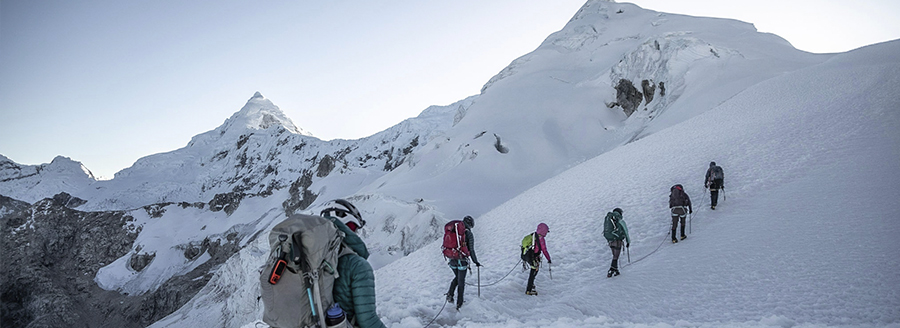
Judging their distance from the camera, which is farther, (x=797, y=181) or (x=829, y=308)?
(x=797, y=181)

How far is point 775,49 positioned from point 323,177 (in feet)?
186

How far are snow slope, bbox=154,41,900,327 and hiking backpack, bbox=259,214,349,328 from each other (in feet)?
15.0

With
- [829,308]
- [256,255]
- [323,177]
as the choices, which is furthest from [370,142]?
[829,308]

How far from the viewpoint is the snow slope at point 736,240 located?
5422mm

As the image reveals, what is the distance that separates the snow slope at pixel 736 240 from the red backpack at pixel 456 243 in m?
1.18

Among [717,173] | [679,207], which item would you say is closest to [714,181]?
[717,173]

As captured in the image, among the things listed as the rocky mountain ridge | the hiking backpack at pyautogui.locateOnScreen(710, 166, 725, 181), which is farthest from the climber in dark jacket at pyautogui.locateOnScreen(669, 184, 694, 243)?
the rocky mountain ridge

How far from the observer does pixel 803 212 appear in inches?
316

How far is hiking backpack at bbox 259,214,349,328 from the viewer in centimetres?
258

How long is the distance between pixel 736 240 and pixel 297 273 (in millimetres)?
8707

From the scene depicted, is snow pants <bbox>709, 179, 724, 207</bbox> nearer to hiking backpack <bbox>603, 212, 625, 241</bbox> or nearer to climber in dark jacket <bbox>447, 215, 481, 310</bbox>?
hiking backpack <bbox>603, 212, 625, 241</bbox>

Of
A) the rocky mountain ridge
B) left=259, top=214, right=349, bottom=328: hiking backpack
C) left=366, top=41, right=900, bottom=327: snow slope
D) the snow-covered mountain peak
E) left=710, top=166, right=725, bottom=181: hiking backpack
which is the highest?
the snow-covered mountain peak

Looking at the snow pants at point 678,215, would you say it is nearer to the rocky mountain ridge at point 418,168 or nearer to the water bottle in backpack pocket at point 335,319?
the water bottle in backpack pocket at point 335,319

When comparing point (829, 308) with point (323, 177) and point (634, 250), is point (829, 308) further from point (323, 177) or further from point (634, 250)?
point (323, 177)
